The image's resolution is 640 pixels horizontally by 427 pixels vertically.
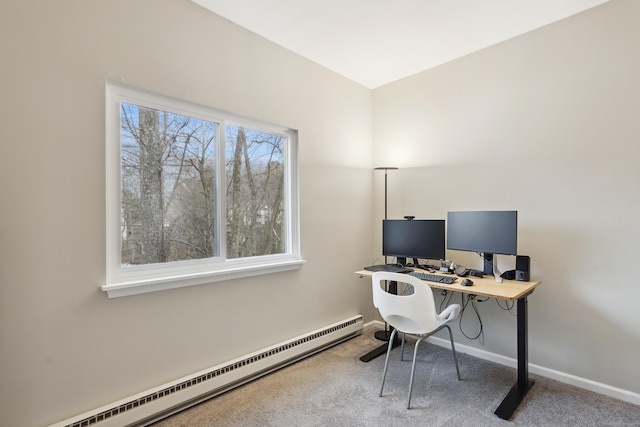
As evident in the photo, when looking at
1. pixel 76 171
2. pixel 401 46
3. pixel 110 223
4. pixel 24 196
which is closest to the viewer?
pixel 24 196

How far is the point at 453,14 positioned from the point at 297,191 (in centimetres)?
180

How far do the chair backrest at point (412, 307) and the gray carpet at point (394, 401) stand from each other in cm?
50

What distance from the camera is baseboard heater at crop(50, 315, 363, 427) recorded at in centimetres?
177

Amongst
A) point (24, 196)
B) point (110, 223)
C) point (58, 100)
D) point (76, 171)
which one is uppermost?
point (58, 100)

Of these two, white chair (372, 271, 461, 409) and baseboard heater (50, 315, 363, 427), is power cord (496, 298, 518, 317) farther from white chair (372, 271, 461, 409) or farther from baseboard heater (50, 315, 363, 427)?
baseboard heater (50, 315, 363, 427)

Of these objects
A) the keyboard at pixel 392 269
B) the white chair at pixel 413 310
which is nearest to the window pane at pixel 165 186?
the white chair at pixel 413 310

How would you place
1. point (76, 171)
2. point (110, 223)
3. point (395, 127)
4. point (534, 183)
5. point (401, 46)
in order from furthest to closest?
point (395, 127)
point (401, 46)
point (534, 183)
point (110, 223)
point (76, 171)

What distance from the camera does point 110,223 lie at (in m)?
1.87

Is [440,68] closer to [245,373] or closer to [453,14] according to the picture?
[453,14]

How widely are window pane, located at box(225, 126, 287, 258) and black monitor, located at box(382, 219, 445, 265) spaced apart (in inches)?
40.1

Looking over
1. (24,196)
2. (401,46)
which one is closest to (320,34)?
(401,46)

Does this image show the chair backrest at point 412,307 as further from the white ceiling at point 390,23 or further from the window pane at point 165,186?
the white ceiling at point 390,23

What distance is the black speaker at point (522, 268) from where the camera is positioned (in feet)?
7.73

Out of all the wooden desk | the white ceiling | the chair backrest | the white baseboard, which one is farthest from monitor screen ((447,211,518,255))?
the white ceiling
